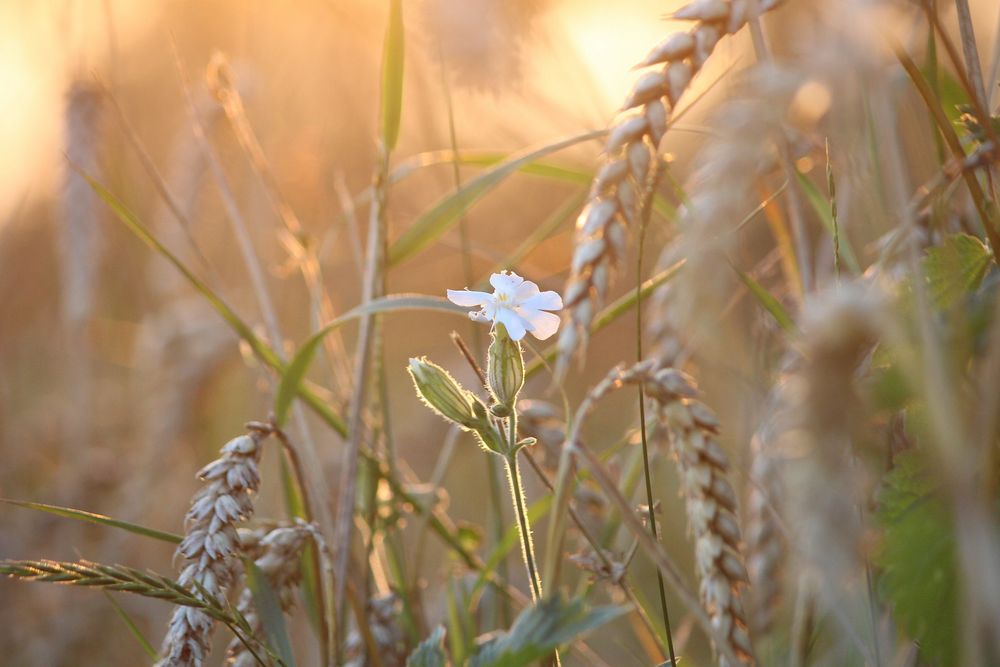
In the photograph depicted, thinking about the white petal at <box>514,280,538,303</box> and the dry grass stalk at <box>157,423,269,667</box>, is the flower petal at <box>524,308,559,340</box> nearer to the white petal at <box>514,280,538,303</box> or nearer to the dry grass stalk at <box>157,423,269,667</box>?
the white petal at <box>514,280,538,303</box>

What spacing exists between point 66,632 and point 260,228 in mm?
1333

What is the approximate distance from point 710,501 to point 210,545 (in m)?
0.58

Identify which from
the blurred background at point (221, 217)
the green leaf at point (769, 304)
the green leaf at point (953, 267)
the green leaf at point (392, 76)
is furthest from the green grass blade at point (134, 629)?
the green leaf at point (953, 267)

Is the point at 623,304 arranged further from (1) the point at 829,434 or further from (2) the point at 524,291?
(1) the point at 829,434

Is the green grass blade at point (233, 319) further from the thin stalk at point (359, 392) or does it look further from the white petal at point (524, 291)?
the white petal at point (524, 291)

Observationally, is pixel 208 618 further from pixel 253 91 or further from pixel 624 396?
pixel 624 396

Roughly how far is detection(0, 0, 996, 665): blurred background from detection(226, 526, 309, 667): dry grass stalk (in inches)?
18.4

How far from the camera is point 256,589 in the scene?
1097 millimetres

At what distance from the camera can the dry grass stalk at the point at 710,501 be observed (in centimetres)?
100

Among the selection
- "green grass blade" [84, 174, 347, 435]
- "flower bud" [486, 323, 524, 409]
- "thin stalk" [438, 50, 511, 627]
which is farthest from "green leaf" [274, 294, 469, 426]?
"thin stalk" [438, 50, 511, 627]

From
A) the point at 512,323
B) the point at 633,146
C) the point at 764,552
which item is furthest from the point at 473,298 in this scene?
the point at 764,552

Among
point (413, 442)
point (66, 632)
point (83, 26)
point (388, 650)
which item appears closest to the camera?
point (388, 650)

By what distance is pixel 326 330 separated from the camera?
126 cm

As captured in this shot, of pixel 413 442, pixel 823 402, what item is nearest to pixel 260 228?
pixel 413 442
